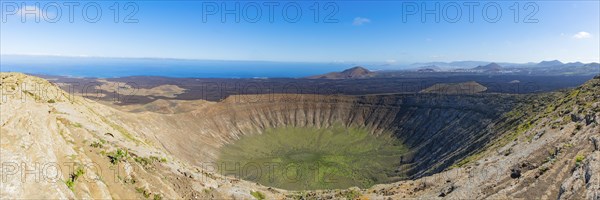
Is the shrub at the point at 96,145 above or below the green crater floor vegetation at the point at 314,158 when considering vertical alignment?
above

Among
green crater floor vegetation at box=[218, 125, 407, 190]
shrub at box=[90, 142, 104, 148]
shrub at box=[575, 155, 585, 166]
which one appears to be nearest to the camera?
shrub at box=[575, 155, 585, 166]

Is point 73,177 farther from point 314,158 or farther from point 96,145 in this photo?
point 314,158

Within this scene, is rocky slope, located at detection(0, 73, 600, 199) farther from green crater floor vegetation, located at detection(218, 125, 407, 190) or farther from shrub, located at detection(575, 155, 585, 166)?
green crater floor vegetation, located at detection(218, 125, 407, 190)

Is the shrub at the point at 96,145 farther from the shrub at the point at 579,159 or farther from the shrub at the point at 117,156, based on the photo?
the shrub at the point at 579,159

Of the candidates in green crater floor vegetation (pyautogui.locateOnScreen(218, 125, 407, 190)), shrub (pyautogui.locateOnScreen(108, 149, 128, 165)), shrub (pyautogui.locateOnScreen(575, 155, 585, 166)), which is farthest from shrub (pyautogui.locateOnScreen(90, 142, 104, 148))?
shrub (pyautogui.locateOnScreen(575, 155, 585, 166))

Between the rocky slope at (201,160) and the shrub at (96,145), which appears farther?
the shrub at (96,145)

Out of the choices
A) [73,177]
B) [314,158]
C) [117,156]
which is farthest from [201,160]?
[73,177]

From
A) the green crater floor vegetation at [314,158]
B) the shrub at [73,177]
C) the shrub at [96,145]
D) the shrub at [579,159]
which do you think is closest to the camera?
the shrub at [73,177]

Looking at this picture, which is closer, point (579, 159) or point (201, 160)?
point (579, 159)

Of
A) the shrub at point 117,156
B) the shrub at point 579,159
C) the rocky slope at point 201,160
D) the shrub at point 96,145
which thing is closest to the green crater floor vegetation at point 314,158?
the rocky slope at point 201,160
